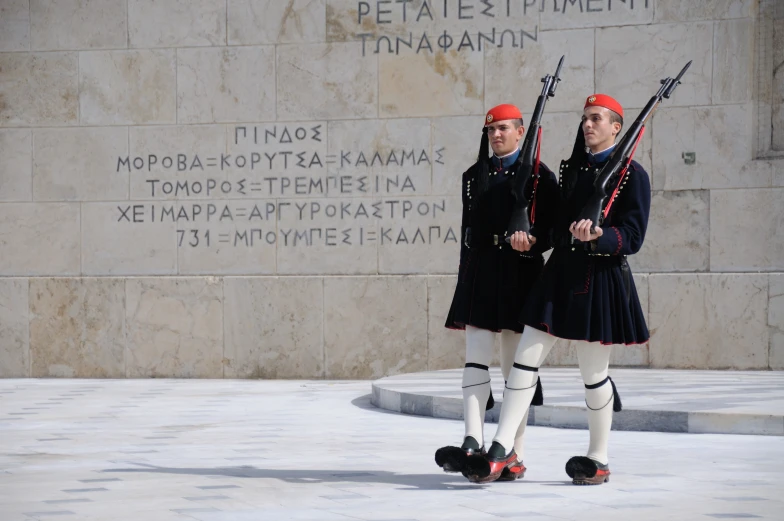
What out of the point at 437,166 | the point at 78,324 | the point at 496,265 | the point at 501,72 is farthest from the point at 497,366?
the point at 496,265

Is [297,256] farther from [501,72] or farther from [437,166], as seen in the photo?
[501,72]

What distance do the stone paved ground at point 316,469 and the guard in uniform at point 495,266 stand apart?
482mm

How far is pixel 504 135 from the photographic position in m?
6.29

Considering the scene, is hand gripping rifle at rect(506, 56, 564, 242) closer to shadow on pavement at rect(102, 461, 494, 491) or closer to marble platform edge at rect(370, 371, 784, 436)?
shadow on pavement at rect(102, 461, 494, 491)

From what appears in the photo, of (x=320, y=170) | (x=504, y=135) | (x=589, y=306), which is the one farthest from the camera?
(x=320, y=170)

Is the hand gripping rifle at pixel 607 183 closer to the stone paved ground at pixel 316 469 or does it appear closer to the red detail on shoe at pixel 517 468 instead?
the red detail on shoe at pixel 517 468

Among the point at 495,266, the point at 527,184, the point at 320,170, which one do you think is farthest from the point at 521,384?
the point at 320,170

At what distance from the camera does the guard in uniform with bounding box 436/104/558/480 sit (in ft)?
20.2

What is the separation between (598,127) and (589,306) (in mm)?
850

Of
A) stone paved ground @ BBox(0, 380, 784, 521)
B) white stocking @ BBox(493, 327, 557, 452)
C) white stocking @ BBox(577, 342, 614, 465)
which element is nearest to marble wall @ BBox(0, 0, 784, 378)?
stone paved ground @ BBox(0, 380, 784, 521)

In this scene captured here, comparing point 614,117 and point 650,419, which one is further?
point 650,419

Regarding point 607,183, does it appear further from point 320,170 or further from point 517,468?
point 320,170

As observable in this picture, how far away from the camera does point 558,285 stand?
5941mm

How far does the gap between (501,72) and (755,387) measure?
13.2ft
